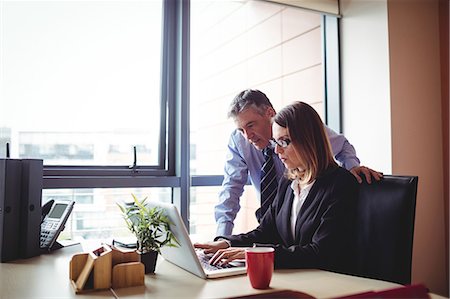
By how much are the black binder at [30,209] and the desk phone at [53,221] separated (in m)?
0.06

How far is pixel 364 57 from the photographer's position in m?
2.69

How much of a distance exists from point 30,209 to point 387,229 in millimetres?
1239

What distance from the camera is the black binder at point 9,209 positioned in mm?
1443

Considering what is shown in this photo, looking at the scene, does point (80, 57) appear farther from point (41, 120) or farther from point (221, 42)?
point (221, 42)

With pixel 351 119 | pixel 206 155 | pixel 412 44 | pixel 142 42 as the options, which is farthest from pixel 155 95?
pixel 412 44

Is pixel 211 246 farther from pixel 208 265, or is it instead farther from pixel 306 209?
pixel 306 209

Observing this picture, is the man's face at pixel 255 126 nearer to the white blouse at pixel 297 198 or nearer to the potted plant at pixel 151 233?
the white blouse at pixel 297 198

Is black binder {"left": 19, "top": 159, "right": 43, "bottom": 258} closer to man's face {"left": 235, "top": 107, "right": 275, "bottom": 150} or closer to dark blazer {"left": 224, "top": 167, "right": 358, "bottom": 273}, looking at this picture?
dark blazer {"left": 224, "top": 167, "right": 358, "bottom": 273}

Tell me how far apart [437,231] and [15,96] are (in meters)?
2.60

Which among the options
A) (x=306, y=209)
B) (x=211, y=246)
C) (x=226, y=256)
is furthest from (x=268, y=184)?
(x=226, y=256)

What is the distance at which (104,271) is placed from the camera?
3.52 ft

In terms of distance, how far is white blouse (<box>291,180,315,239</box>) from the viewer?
1559 millimetres

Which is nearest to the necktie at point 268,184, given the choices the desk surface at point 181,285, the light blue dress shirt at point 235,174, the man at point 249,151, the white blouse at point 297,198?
the man at point 249,151

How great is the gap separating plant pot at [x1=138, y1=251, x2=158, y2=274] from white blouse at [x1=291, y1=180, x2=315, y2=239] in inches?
22.2
